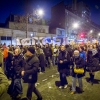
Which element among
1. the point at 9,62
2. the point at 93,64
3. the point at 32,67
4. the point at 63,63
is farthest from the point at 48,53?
the point at 32,67

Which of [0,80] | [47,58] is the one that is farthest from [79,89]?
[47,58]

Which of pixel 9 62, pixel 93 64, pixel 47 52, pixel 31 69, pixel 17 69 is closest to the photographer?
pixel 31 69

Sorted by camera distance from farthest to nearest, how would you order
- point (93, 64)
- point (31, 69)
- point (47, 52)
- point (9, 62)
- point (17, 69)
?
point (47, 52)
point (93, 64)
point (9, 62)
point (17, 69)
point (31, 69)

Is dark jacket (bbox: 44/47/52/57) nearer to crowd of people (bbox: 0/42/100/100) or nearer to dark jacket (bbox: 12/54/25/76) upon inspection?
crowd of people (bbox: 0/42/100/100)

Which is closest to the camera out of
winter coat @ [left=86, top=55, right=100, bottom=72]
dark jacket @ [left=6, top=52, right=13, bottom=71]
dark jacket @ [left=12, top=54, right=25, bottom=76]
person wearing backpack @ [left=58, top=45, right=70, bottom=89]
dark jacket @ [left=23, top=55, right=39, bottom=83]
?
dark jacket @ [left=23, top=55, right=39, bottom=83]

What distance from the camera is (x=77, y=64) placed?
235 inches

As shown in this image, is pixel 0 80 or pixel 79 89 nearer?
pixel 0 80

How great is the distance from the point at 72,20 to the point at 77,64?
48404mm

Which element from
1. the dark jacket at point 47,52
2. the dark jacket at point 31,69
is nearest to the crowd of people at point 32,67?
the dark jacket at point 31,69

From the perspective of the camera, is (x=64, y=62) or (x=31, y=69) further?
(x=64, y=62)

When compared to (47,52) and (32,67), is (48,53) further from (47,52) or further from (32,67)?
(32,67)

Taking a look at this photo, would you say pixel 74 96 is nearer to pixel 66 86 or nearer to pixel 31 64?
pixel 66 86

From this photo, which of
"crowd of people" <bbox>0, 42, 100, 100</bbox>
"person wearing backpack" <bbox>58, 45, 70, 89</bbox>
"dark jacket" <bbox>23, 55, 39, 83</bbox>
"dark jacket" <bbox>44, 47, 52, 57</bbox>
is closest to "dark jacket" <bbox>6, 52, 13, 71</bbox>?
"crowd of people" <bbox>0, 42, 100, 100</bbox>

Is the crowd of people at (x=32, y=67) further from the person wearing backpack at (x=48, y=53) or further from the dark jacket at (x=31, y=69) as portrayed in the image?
the person wearing backpack at (x=48, y=53)
